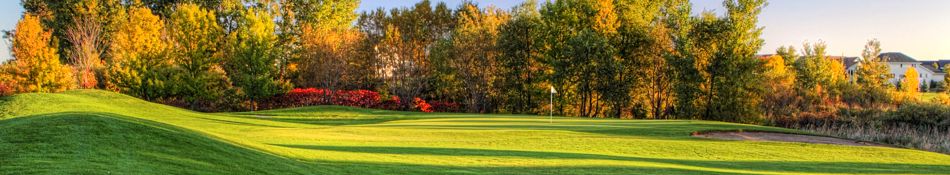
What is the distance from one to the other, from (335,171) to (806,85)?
123ft

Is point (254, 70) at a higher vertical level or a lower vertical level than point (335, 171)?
higher

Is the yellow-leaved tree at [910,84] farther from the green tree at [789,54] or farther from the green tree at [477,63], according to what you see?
the green tree at [477,63]

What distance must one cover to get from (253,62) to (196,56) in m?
3.57

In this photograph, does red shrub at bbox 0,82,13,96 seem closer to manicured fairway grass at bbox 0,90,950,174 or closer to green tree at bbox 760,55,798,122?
manicured fairway grass at bbox 0,90,950,174

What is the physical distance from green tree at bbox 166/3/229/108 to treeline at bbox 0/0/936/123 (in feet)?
0.28

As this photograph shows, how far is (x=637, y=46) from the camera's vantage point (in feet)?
111

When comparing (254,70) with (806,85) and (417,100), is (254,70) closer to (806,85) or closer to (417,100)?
(417,100)

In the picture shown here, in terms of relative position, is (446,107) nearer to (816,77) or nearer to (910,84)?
(816,77)

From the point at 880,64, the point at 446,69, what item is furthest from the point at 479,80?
the point at 880,64

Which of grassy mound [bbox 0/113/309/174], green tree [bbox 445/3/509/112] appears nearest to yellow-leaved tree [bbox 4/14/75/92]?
green tree [bbox 445/3/509/112]

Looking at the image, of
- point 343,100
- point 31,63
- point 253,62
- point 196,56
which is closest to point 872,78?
point 343,100

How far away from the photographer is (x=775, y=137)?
18.4 meters

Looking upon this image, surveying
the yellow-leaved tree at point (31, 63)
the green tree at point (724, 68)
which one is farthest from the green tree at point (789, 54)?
the yellow-leaved tree at point (31, 63)

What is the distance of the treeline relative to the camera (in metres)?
32.4
